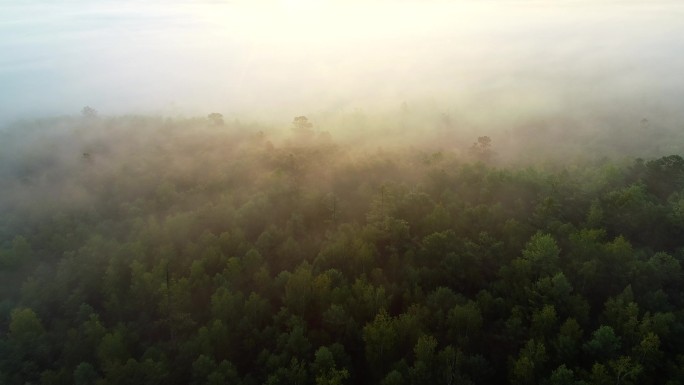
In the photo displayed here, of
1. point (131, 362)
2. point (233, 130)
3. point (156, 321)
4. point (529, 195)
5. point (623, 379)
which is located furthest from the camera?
point (233, 130)

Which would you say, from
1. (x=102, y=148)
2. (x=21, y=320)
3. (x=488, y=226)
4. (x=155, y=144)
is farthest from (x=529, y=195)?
(x=102, y=148)

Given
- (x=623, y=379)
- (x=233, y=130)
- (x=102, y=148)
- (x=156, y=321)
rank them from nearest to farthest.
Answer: (x=623, y=379)
(x=156, y=321)
(x=102, y=148)
(x=233, y=130)

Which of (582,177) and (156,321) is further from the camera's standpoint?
(582,177)

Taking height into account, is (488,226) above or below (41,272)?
above

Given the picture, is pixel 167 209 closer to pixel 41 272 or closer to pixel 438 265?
pixel 41 272

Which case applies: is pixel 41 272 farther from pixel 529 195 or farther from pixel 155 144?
pixel 529 195

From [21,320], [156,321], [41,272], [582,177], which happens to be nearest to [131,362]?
[156,321]
